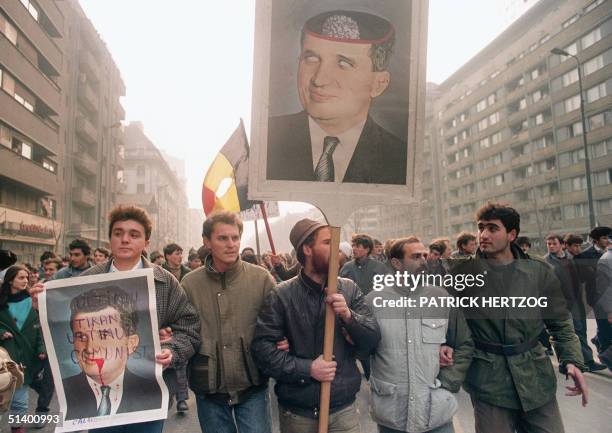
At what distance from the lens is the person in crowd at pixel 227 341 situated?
301cm

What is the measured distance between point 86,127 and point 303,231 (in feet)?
138

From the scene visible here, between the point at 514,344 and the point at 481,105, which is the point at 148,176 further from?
the point at 514,344

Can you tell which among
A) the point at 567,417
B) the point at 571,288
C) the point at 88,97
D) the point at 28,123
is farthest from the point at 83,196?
the point at 567,417

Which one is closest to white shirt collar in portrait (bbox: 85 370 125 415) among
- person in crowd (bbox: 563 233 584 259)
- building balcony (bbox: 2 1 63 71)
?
person in crowd (bbox: 563 233 584 259)

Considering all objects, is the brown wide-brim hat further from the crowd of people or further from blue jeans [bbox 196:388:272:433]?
blue jeans [bbox 196:388:272:433]

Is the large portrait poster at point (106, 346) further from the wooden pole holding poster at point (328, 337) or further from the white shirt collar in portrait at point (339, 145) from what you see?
the white shirt collar in portrait at point (339, 145)

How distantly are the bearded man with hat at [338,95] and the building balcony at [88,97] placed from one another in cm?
4228

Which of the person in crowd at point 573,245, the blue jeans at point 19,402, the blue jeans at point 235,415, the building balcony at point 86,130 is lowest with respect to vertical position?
the blue jeans at point 19,402

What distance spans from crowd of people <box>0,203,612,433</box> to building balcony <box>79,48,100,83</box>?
140ft

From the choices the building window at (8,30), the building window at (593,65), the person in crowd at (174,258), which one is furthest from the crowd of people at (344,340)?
the building window at (593,65)

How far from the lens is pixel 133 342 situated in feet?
8.96

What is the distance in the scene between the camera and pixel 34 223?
98.4 ft

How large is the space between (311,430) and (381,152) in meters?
1.69

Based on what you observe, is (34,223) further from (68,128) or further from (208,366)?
(208,366)
